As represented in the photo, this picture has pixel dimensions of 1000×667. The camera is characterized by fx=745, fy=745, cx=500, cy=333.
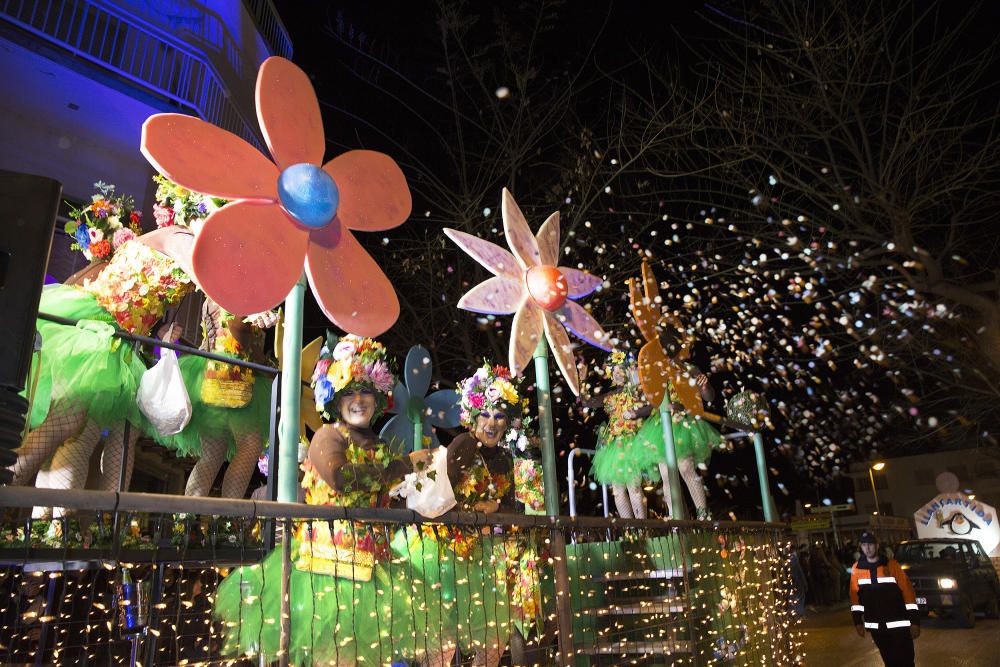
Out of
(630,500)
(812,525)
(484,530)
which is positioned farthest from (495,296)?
(812,525)

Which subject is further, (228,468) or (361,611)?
(228,468)

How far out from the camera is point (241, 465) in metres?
4.23

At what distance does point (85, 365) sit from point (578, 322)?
2561 millimetres

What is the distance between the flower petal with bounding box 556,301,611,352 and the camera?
4246 millimetres

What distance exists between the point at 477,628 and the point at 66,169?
6.69 m

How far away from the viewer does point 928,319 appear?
8.76 meters

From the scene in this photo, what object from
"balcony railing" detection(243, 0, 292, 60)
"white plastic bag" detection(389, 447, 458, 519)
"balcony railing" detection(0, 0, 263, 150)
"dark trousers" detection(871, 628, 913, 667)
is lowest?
"dark trousers" detection(871, 628, 913, 667)

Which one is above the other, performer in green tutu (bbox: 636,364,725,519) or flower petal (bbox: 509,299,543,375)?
flower petal (bbox: 509,299,543,375)

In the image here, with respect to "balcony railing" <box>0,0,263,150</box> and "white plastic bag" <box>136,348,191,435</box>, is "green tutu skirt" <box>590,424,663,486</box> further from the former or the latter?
"balcony railing" <box>0,0,263,150</box>

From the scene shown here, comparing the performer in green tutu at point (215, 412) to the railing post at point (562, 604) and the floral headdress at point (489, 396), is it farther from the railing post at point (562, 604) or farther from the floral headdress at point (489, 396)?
the railing post at point (562, 604)

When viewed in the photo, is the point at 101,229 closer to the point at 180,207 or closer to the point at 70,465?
the point at 180,207

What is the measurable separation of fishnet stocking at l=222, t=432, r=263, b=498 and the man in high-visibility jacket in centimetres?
457

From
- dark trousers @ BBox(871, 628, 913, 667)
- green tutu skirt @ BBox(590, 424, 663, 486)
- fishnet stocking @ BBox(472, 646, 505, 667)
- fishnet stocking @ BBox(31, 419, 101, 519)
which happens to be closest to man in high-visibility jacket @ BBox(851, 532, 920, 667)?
dark trousers @ BBox(871, 628, 913, 667)

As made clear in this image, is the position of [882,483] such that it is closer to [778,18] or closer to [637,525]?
[778,18]
